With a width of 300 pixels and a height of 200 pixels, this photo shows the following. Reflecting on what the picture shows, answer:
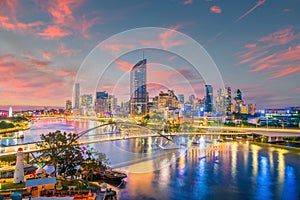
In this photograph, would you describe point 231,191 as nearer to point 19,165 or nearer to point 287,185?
point 287,185

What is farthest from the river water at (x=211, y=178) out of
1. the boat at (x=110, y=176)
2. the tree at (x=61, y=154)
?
the tree at (x=61, y=154)

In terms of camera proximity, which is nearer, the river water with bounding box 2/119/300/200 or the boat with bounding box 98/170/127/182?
the river water with bounding box 2/119/300/200

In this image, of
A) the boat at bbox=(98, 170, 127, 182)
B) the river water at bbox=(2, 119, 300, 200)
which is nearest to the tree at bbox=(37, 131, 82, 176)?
the boat at bbox=(98, 170, 127, 182)

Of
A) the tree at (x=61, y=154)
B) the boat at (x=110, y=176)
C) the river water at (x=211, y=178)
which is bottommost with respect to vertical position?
the river water at (x=211, y=178)

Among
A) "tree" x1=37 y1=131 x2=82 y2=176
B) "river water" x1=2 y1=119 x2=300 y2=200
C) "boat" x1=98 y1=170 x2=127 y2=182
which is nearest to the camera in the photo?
"river water" x1=2 y1=119 x2=300 y2=200

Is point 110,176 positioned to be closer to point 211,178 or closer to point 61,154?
point 61,154

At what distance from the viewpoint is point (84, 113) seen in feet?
183

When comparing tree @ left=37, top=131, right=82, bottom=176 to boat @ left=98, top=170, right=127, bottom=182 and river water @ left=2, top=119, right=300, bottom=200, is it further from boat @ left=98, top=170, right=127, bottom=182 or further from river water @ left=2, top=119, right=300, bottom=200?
river water @ left=2, top=119, right=300, bottom=200

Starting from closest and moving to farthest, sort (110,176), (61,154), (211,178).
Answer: (61,154) → (110,176) → (211,178)

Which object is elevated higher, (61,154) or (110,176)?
(61,154)

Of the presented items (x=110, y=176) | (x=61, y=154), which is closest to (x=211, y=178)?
(x=110, y=176)

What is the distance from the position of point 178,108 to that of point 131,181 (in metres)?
36.7

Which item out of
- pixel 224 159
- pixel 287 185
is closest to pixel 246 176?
pixel 287 185

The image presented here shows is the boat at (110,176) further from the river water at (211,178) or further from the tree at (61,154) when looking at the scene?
the tree at (61,154)
